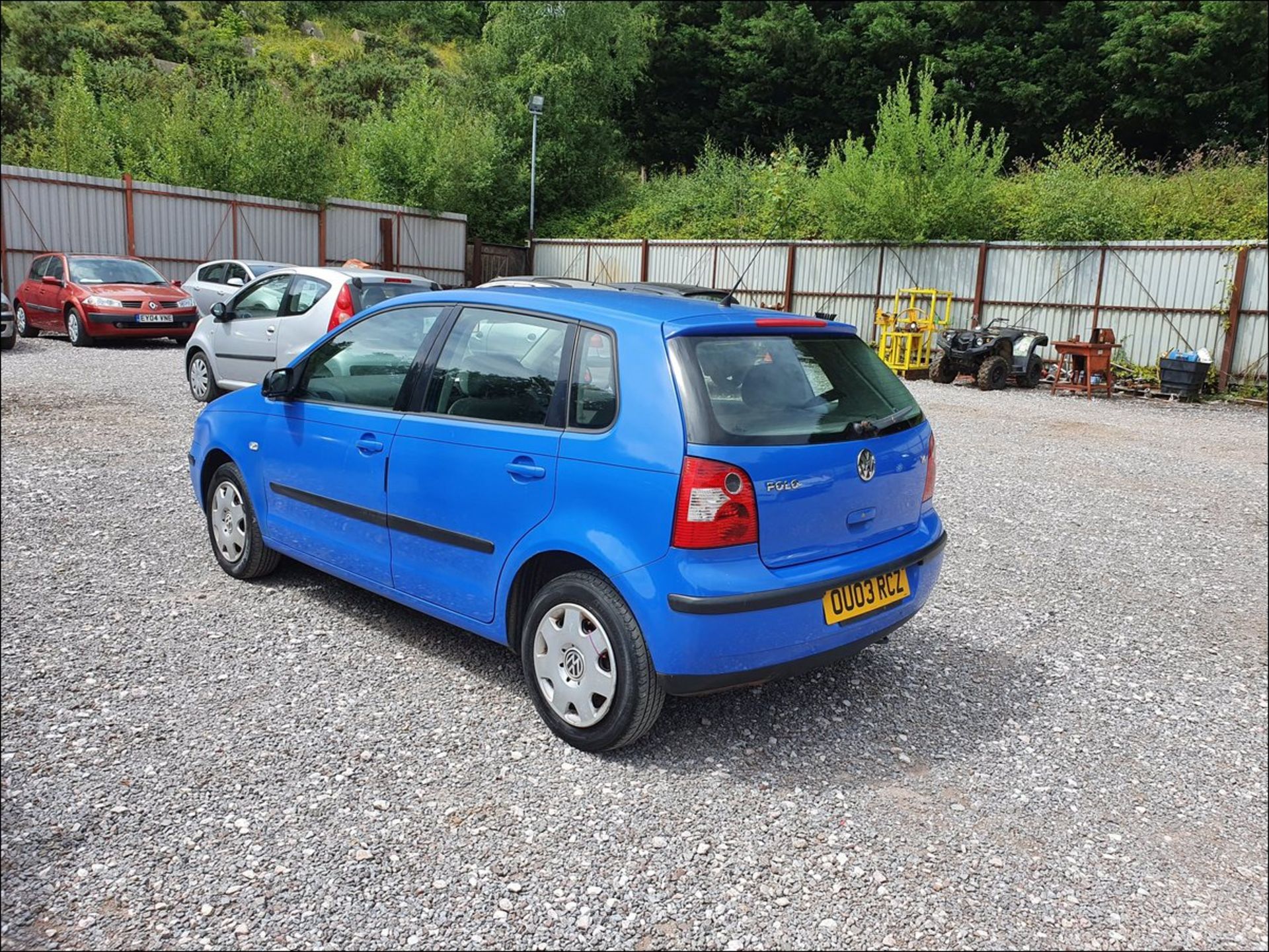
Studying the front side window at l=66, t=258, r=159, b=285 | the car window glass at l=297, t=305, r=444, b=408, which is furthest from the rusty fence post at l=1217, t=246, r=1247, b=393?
the front side window at l=66, t=258, r=159, b=285

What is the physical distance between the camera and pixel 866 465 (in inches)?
135

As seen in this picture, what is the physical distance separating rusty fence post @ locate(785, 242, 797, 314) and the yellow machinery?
11.9ft

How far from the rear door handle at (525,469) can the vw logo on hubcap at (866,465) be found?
1117mm

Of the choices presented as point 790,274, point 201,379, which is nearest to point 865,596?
point 201,379

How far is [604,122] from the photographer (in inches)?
1478

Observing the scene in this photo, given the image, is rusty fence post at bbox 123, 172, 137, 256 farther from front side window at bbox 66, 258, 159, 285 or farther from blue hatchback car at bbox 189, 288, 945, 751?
blue hatchback car at bbox 189, 288, 945, 751

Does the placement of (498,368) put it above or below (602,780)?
above

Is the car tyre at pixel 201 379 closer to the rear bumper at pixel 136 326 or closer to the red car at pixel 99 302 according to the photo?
the rear bumper at pixel 136 326

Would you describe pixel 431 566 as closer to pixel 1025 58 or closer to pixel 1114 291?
pixel 1114 291

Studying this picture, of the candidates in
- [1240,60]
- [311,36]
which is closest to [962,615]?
[1240,60]

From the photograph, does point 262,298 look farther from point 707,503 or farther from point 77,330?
point 707,503

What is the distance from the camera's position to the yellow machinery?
18.7 m

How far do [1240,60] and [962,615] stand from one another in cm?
3191

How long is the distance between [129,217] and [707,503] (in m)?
22.6
